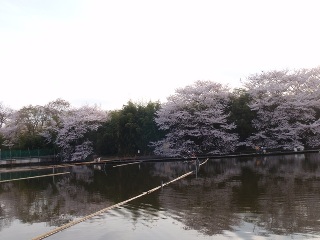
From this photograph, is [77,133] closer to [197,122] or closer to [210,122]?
[197,122]

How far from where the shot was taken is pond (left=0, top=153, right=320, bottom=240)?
8.44 meters

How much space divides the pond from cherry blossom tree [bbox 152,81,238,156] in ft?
59.6

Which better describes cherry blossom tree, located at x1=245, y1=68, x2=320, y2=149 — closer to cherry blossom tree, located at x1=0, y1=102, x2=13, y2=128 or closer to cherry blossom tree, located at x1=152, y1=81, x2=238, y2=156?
cherry blossom tree, located at x1=152, y1=81, x2=238, y2=156

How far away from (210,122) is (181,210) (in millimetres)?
24929

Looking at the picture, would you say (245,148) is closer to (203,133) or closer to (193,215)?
(203,133)

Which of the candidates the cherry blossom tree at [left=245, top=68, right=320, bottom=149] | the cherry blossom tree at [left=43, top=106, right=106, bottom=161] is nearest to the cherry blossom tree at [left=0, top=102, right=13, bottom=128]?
the cherry blossom tree at [left=43, top=106, right=106, bottom=161]

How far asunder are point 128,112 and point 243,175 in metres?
24.4

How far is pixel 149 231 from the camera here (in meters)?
8.70

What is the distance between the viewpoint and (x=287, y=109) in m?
34.8

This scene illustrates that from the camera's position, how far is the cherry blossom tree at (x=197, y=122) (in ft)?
117

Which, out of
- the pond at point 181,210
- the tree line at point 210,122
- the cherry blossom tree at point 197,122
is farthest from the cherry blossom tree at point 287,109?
the pond at point 181,210

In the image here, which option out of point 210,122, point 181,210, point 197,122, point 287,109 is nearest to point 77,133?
point 197,122

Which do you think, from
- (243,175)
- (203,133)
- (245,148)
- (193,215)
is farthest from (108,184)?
(245,148)

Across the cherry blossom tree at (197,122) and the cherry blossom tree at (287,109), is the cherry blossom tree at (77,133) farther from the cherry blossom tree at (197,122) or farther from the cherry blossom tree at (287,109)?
the cherry blossom tree at (287,109)
